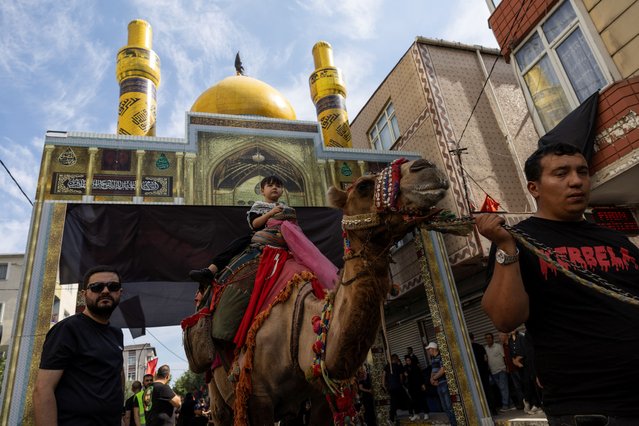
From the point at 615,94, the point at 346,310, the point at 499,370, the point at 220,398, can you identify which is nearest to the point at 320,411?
the point at 220,398

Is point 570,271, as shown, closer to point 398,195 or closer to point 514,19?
point 398,195

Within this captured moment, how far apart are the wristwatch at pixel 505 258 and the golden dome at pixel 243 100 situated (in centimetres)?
1230

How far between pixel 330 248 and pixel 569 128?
5307 mm

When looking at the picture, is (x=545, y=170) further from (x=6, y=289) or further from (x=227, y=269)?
(x=6, y=289)

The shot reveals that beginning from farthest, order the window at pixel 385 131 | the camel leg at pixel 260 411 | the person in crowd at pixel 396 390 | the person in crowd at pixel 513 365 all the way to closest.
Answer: the window at pixel 385 131
the person in crowd at pixel 396 390
the person in crowd at pixel 513 365
the camel leg at pixel 260 411

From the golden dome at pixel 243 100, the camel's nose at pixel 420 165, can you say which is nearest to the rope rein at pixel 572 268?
the camel's nose at pixel 420 165

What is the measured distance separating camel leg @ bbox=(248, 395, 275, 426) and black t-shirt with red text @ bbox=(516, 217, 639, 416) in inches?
86.2

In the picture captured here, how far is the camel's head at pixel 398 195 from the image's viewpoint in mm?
2121

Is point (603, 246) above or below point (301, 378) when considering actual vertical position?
above

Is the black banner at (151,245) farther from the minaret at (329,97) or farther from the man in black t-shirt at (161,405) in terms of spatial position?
the minaret at (329,97)

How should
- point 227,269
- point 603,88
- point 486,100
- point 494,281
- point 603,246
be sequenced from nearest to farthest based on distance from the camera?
point 494,281 < point 603,246 < point 227,269 < point 603,88 < point 486,100

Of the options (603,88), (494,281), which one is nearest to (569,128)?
(603,88)

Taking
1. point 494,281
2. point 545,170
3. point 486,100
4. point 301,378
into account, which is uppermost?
point 486,100

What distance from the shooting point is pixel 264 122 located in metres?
10.8
